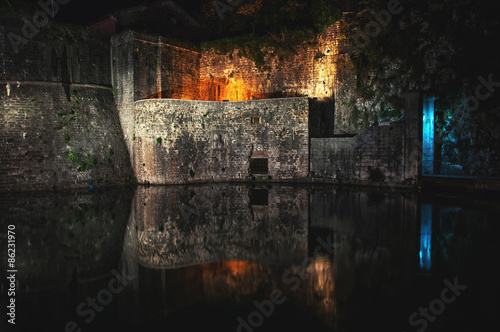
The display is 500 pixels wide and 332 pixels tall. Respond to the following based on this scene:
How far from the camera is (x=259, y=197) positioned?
1359 centimetres

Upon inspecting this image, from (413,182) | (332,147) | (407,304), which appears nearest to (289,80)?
(332,147)

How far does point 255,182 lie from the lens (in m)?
19.1

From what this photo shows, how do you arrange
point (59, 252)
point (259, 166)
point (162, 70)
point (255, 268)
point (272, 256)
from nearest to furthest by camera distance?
point (255, 268), point (272, 256), point (59, 252), point (259, 166), point (162, 70)

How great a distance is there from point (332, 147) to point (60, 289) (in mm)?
15070

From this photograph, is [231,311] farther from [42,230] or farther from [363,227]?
[42,230]

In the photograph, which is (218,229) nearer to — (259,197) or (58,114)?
(259,197)

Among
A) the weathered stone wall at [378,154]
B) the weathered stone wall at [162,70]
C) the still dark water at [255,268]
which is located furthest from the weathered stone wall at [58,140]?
the weathered stone wall at [378,154]

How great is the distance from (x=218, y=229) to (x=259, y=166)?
36.4 ft

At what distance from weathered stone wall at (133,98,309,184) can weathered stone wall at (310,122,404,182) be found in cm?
88

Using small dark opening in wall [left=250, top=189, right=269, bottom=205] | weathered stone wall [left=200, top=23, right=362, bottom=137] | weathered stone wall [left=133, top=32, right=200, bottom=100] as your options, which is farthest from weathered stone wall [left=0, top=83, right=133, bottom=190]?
small dark opening in wall [left=250, top=189, right=269, bottom=205]

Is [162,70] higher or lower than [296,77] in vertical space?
higher

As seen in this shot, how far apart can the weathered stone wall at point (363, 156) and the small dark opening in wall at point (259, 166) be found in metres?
2.61

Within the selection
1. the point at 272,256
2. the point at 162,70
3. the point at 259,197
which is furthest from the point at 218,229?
the point at 162,70

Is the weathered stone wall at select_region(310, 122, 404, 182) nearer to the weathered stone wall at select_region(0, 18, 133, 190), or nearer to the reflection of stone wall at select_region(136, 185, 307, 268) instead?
the reflection of stone wall at select_region(136, 185, 307, 268)
